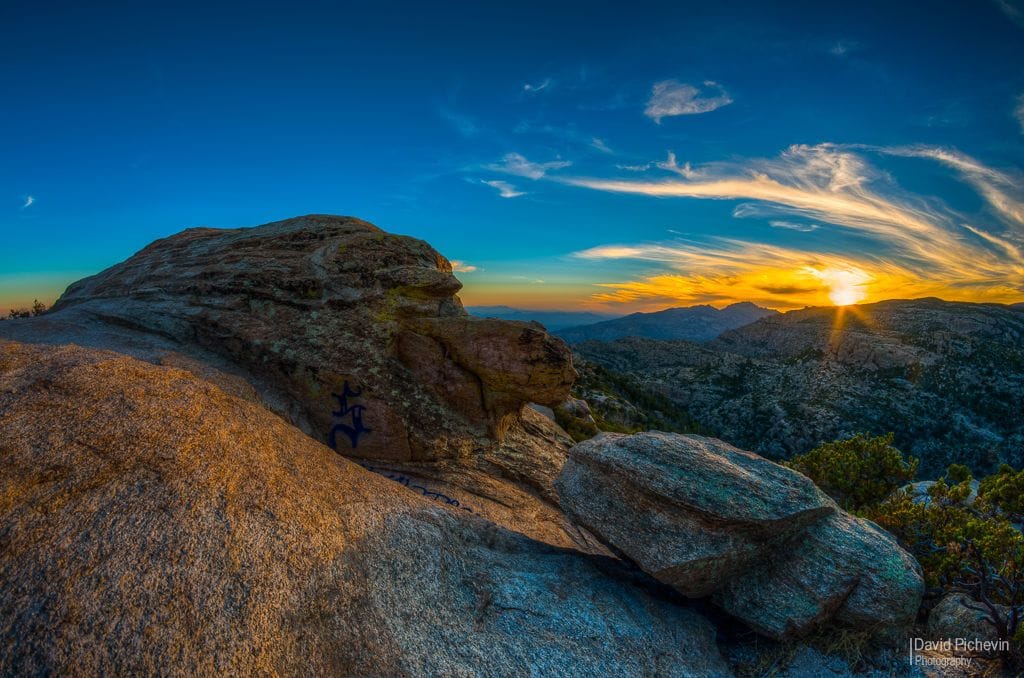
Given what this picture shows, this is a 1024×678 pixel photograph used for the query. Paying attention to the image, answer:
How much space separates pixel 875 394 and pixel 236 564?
153234mm

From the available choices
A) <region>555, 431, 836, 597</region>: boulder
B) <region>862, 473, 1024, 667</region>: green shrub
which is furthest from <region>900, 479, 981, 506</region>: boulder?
<region>555, 431, 836, 597</region>: boulder

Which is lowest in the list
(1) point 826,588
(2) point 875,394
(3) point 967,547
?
(2) point 875,394

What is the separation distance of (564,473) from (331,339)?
12164mm

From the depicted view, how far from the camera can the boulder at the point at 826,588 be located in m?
15.7

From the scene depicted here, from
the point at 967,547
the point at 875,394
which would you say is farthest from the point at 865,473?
the point at 875,394

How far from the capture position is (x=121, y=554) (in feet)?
32.5

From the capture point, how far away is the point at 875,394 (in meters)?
123

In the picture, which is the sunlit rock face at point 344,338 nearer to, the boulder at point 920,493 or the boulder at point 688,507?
the boulder at point 688,507

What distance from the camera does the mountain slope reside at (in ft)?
342

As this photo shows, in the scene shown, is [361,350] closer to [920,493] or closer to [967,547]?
[967,547]

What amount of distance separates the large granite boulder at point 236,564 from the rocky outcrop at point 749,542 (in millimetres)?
1906

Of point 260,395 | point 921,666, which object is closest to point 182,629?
point 260,395

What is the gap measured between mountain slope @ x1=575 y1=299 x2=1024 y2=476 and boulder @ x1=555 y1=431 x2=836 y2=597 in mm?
104197

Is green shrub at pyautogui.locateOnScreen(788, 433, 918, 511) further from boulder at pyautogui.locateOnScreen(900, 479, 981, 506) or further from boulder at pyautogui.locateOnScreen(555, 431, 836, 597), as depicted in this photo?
boulder at pyautogui.locateOnScreen(555, 431, 836, 597)
